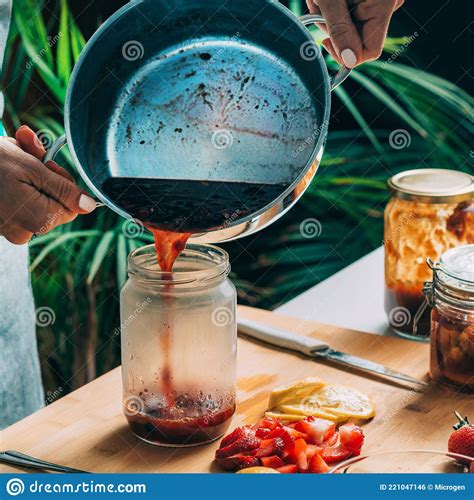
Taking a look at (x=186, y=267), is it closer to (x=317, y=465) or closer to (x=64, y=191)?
(x=64, y=191)

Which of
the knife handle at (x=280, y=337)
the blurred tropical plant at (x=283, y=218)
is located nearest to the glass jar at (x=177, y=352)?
the knife handle at (x=280, y=337)

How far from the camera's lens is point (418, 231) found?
1426 millimetres

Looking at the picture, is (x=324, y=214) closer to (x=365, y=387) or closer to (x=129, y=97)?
(x=365, y=387)

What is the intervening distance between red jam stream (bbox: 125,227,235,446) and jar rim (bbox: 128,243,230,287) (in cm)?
1

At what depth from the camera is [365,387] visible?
1.28m

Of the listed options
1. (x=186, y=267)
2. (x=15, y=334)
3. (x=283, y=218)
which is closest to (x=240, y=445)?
(x=186, y=267)

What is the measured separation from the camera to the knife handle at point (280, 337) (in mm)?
1364

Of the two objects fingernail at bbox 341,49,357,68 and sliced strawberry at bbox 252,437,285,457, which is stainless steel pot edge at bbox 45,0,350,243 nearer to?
fingernail at bbox 341,49,357,68

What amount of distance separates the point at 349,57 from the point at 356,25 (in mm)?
78

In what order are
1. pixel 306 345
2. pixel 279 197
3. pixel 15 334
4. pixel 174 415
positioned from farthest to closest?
1. pixel 15 334
2. pixel 306 345
3. pixel 174 415
4. pixel 279 197

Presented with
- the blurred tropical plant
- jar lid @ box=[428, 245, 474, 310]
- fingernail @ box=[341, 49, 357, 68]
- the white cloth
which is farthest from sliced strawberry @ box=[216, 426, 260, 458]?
the blurred tropical plant

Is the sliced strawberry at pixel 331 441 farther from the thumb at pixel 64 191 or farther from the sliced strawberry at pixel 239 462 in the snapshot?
the thumb at pixel 64 191

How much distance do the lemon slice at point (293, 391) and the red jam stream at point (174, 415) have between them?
0.30 feet

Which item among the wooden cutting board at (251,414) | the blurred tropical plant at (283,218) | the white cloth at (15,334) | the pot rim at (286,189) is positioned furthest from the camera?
the blurred tropical plant at (283,218)
